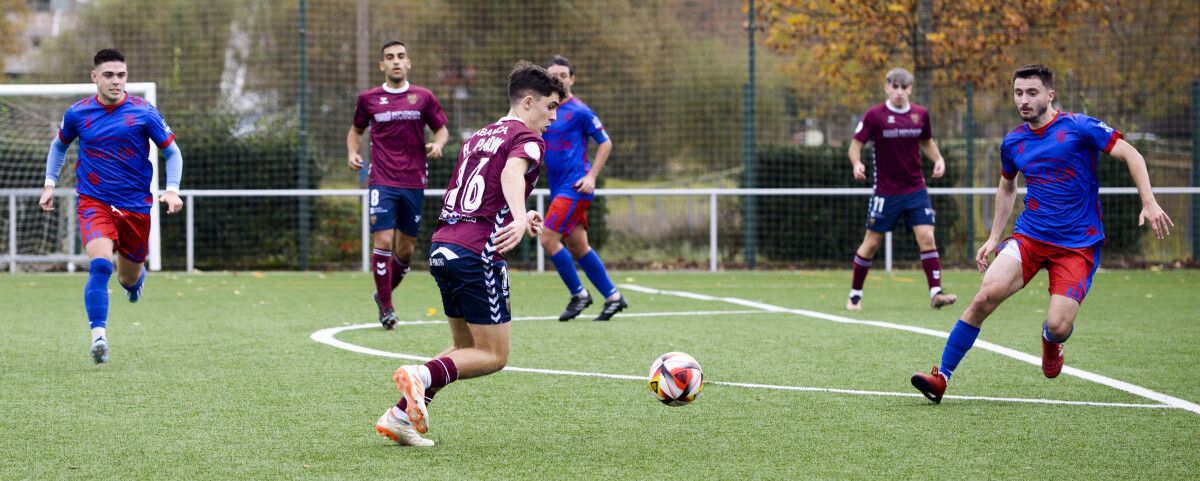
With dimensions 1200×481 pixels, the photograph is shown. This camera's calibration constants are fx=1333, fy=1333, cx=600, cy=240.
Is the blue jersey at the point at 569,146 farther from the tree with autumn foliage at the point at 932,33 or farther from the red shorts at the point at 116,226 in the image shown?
the tree with autumn foliage at the point at 932,33

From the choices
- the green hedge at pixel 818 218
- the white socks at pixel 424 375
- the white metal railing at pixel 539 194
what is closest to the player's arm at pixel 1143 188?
the white socks at pixel 424 375

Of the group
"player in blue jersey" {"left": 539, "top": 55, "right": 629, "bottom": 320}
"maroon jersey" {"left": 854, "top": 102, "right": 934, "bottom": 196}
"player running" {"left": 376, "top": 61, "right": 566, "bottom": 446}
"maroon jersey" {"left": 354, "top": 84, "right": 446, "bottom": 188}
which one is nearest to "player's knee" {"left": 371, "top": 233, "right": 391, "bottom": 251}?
"maroon jersey" {"left": 354, "top": 84, "right": 446, "bottom": 188}

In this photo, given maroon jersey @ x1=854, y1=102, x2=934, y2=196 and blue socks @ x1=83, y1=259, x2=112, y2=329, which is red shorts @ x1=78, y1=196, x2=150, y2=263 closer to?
blue socks @ x1=83, y1=259, x2=112, y2=329

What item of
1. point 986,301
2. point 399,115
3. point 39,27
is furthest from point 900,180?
point 39,27

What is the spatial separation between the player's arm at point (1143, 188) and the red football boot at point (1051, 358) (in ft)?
2.46

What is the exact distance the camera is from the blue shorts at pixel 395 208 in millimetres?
9938

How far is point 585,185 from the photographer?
390 inches

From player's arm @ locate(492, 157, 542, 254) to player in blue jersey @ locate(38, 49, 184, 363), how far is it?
349cm

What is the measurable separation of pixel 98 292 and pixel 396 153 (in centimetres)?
281

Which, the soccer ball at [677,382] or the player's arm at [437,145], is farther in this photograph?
the player's arm at [437,145]

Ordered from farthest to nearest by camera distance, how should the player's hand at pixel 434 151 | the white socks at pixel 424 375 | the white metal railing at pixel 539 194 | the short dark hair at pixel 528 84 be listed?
the white metal railing at pixel 539 194 → the player's hand at pixel 434 151 → the short dark hair at pixel 528 84 → the white socks at pixel 424 375

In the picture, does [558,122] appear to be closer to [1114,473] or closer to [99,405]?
[99,405]

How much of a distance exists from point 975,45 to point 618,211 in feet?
18.2

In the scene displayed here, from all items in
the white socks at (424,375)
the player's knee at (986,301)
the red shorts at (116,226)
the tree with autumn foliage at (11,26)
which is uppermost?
the tree with autumn foliage at (11,26)
